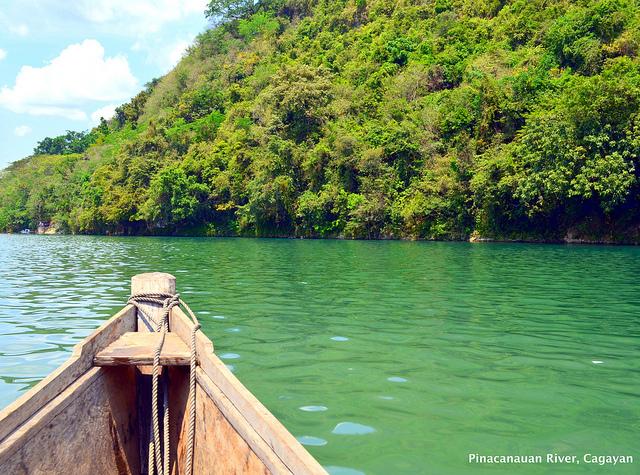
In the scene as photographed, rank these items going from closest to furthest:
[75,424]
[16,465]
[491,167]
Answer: [16,465]
[75,424]
[491,167]

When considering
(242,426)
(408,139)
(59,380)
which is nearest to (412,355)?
(242,426)

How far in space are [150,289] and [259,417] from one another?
3135 millimetres

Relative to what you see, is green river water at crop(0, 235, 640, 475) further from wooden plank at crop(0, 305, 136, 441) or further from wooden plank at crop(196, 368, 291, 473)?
wooden plank at crop(0, 305, 136, 441)

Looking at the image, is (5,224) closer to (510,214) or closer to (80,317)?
(510,214)

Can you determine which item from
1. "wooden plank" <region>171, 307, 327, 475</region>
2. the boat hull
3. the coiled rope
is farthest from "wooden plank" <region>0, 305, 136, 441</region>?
"wooden plank" <region>171, 307, 327, 475</region>

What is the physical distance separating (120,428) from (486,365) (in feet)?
14.8

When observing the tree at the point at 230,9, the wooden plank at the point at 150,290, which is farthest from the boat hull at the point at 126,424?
the tree at the point at 230,9

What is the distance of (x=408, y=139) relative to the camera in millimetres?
43250

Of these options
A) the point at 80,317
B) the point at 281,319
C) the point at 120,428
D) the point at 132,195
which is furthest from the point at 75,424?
the point at 132,195

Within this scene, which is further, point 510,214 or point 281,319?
point 510,214

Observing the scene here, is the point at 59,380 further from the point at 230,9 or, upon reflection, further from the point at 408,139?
the point at 230,9

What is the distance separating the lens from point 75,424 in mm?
3488

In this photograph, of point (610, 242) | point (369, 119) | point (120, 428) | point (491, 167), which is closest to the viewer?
point (120, 428)

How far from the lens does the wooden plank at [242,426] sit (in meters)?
2.59
